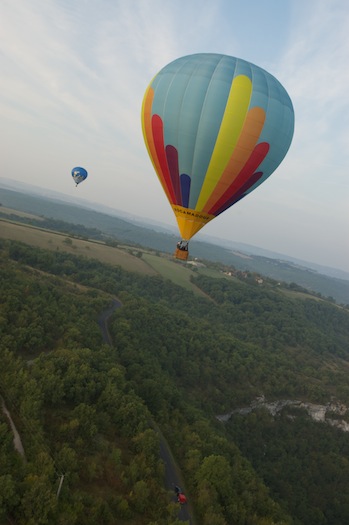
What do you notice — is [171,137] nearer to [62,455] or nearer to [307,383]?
[62,455]

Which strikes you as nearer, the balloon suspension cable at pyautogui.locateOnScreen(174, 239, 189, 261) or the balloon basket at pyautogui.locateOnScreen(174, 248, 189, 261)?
the balloon basket at pyautogui.locateOnScreen(174, 248, 189, 261)

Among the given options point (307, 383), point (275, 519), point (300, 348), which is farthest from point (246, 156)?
point (300, 348)

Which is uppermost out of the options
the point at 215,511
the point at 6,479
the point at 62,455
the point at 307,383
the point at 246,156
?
the point at 246,156

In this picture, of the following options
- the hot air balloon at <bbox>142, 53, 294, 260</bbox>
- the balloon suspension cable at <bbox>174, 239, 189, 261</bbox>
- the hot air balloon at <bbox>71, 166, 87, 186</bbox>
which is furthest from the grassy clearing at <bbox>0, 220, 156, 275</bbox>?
the hot air balloon at <bbox>142, 53, 294, 260</bbox>

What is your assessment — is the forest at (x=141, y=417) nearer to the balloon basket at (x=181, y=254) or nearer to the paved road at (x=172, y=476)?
the paved road at (x=172, y=476)

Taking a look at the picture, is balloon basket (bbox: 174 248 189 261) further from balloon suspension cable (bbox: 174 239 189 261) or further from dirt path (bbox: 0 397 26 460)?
dirt path (bbox: 0 397 26 460)

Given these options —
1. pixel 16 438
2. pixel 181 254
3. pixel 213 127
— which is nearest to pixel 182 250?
pixel 181 254

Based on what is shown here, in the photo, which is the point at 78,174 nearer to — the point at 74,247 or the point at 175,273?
the point at 74,247
